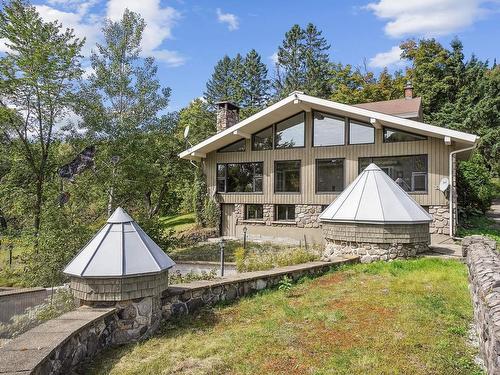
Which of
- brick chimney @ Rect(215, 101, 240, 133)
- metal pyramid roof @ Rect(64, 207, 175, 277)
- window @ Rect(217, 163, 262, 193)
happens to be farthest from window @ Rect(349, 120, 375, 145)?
metal pyramid roof @ Rect(64, 207, 175, 277)

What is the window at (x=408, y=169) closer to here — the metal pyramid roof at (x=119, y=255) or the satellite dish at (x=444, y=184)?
the satellite dish at (x=444, y=184)

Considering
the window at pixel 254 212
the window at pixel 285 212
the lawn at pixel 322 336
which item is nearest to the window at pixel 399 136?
the window at pixel 285 212

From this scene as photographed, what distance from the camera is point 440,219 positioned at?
12617mm

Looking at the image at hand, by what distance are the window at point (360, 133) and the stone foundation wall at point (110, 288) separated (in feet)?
36.7

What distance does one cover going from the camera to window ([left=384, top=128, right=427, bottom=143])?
42.6ft

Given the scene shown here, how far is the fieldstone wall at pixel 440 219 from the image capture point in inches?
492

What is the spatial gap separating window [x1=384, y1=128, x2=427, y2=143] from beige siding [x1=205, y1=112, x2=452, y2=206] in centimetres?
14

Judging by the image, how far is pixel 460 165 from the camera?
19891 mm

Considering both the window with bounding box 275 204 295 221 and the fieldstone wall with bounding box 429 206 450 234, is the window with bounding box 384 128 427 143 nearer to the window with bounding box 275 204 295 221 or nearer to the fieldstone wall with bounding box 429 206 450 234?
the fieldstone wall with bounding box 429 206 450 234

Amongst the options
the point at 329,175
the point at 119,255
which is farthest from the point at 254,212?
the point at 119,255

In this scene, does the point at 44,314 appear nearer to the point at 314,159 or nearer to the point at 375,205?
the point at 375,205

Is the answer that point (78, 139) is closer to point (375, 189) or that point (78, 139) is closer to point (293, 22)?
point (375, 189)

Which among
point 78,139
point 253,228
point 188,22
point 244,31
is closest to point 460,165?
point 253,228

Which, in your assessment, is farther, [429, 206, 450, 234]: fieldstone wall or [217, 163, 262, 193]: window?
[217, 163, 262, 193]: window
